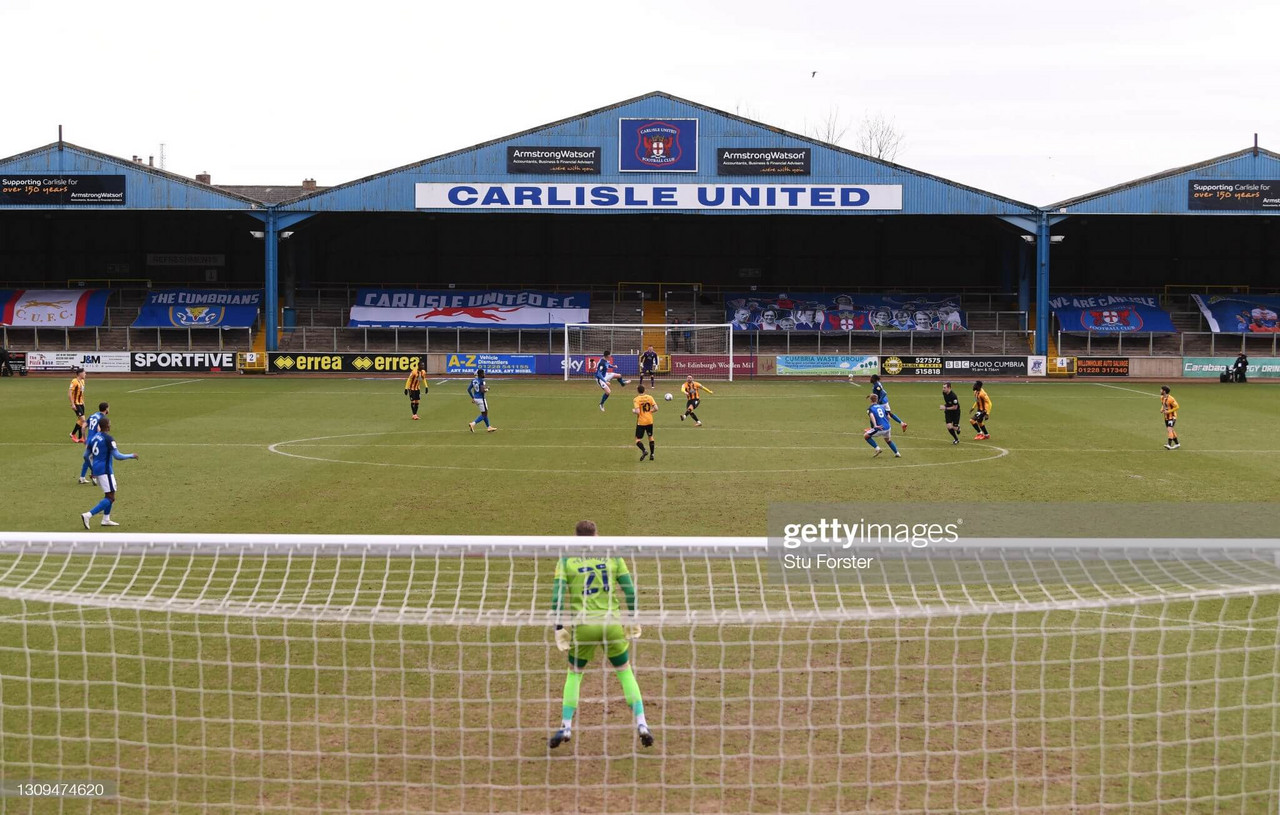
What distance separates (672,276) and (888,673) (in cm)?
5568

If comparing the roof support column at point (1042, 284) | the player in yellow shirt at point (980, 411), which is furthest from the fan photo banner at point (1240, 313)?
the player in yellow shirt at point (980, 411)

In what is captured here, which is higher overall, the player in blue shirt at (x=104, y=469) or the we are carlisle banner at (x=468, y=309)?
the we are carlisle banner at (x=468, y=309)

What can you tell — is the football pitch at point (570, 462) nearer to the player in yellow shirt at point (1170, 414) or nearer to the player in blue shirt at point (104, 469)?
the player in yellow shirt at point (1170, 414)

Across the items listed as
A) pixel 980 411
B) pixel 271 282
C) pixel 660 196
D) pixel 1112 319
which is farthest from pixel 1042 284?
pixel 271 282

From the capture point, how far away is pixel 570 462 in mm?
24188

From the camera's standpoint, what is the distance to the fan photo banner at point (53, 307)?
58.0 metres

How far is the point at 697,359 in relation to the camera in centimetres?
5322

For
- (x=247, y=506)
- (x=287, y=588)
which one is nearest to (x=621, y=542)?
(x=287, y=588)

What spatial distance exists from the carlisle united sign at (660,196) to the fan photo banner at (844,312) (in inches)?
251

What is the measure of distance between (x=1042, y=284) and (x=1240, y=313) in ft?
Result: 36.9

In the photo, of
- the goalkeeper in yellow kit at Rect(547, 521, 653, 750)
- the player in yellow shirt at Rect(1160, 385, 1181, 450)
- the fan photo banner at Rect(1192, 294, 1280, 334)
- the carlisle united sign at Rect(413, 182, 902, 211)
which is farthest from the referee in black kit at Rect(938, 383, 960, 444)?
the fan photo banner at Rect(1192, 294, 1280, 334)

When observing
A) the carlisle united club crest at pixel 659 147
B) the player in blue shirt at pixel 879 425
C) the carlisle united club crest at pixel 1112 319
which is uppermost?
the carlisle united club crest at pixel 659 147

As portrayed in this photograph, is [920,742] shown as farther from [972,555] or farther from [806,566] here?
[806,566]

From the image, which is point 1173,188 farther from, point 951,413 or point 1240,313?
point 951,413
